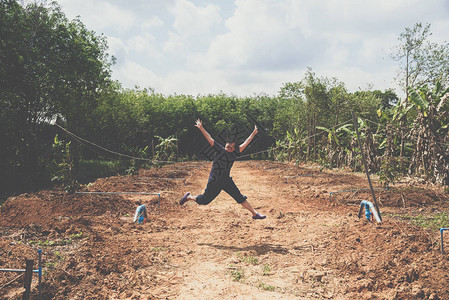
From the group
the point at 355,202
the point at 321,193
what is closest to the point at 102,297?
the point at 355,202

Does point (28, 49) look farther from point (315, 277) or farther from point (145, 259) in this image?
point (315, 277)

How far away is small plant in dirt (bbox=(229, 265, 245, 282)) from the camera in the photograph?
3.55 m

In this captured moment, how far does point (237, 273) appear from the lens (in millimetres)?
3699

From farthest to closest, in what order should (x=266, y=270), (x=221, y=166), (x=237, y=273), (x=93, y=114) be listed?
(x=93, y=114) → (x=221, y=166) → (x=266, y=270) → (x=237, y=273)

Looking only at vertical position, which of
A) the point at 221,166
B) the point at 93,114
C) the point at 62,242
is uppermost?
the point at 93,114

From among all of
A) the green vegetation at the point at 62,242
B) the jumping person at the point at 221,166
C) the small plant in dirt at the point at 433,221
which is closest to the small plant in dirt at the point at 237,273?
the jumping person at the point at 221,166

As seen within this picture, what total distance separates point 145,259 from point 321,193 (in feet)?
20.8

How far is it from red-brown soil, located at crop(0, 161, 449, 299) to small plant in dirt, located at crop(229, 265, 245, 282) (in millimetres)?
13

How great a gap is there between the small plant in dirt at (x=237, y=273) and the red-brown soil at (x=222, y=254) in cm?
1

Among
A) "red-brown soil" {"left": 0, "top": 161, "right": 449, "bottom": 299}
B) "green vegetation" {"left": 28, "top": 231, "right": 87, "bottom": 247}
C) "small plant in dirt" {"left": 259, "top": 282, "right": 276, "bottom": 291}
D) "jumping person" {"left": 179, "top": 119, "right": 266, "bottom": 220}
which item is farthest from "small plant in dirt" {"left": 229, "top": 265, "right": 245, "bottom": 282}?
"green vegetation" {"left": 28, "top": 231, "right": 87, "bottom": 247}

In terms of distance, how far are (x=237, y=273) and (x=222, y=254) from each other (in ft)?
2.24

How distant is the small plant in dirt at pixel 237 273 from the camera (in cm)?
355

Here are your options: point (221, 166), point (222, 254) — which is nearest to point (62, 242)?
point (222, 254)

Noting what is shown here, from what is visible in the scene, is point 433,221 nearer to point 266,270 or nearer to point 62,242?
point 266,270
